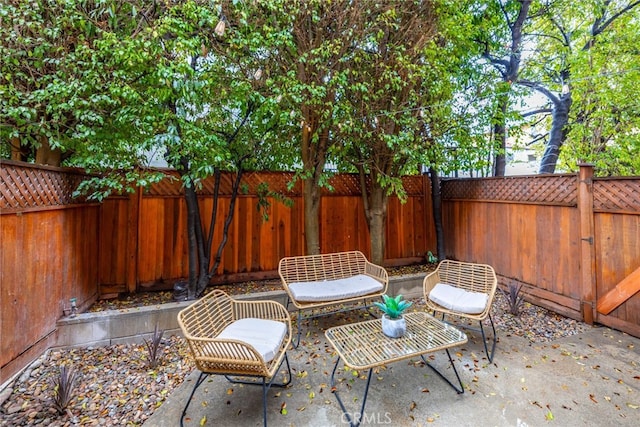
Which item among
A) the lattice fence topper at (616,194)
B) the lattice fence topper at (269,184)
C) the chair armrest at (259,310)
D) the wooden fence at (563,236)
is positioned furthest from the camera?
the lattice fence topper at (269,184)

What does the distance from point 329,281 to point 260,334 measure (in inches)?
60.0

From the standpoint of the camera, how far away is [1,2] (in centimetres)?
258

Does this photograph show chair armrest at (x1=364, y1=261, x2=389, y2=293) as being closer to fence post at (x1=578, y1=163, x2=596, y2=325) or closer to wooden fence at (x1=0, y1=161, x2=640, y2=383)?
wooden fence at (x1=0, y1=161, x2=640, y2=383)

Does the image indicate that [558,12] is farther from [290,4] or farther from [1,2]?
[1,2]

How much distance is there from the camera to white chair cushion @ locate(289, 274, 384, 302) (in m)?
3.24

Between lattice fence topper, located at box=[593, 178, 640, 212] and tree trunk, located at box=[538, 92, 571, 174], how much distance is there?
3.83m

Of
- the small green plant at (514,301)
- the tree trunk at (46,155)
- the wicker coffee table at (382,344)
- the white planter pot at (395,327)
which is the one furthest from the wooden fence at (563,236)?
the tree trunk at (46,155)

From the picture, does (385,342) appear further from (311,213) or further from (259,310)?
(311,213)

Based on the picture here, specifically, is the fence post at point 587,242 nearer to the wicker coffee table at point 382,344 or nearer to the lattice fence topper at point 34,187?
the wicker coffee table at point 382,344

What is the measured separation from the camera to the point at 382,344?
2332mm

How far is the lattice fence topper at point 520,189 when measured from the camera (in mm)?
3691

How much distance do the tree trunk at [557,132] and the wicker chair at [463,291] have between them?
15.7 feet

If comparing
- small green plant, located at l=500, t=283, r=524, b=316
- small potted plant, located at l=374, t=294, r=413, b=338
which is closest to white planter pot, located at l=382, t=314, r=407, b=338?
small potted plant, located at l=374, t=294, r=413, b=338

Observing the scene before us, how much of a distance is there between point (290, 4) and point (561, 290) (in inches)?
196
